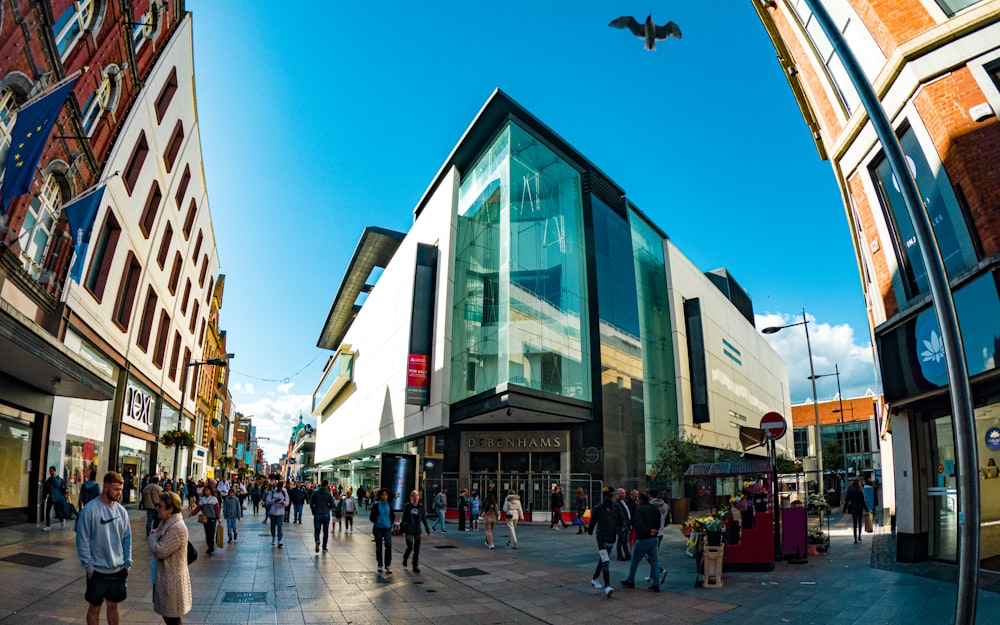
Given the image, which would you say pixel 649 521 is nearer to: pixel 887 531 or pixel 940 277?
pixel 940 277

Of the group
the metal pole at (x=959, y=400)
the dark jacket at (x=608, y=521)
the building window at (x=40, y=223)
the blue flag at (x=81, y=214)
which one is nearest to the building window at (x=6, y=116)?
the blue flag at (x=81, y=214)

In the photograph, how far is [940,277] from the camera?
593cm

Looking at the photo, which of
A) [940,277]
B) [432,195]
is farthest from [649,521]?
[432,195]

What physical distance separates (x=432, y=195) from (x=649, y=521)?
1433 inches

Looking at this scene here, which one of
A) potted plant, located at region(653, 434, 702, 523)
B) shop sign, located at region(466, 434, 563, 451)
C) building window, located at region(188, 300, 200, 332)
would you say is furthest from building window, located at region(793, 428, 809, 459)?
building window, located at region(188, 300, 200, 332)

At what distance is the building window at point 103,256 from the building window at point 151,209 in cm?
357

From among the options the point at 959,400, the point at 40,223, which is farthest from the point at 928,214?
the point at 40,223

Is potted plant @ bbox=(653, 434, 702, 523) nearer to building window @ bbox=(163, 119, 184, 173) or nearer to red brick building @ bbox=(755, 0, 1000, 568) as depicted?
red brick building @ bbox=(755, 0, 1000, 568)

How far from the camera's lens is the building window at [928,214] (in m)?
10.1

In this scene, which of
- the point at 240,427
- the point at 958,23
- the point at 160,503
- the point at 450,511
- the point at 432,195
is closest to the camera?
the point at 160,503

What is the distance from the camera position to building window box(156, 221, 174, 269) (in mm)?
30406

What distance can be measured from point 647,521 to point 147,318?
28460mm

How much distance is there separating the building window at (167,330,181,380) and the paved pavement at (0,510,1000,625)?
2256 centimetres

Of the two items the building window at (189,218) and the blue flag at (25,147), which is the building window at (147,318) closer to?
the building window at (189,218)
